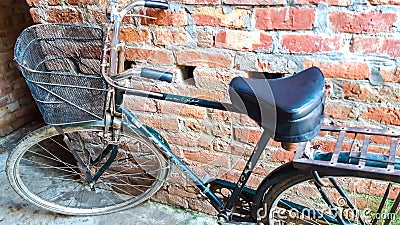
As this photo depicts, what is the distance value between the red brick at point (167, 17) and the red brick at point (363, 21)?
19.1 inches

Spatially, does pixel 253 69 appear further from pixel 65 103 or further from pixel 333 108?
pixel 65 103

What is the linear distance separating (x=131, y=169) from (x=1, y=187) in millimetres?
675

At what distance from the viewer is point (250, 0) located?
4.21 feet

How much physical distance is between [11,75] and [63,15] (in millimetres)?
1092

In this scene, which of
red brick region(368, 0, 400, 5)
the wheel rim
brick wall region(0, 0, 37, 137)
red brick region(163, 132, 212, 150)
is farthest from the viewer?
brick wall region(0, 0, 37, 137)

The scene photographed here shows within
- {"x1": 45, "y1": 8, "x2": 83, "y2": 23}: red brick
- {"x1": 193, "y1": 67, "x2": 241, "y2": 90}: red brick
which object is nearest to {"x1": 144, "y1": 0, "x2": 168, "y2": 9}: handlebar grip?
{"x1": 193, "y1": 67, "x2": 241, "y2": 90}: red brick

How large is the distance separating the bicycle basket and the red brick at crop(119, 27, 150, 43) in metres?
0.11

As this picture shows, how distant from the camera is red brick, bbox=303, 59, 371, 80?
1.28m

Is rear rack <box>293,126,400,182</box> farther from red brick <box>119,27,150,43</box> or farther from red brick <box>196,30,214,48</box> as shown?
red brick <box>119,27,150,43</box>

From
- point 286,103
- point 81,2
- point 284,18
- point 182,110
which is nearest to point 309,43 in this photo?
point 284,18

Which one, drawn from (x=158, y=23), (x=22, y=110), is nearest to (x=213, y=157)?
(x=158, y=23)

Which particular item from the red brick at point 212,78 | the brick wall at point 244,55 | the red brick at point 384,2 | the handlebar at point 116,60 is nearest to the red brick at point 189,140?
the brick wall at point 244,55

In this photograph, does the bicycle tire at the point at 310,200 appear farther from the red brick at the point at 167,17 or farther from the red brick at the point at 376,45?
the red brick at the point at 167,17

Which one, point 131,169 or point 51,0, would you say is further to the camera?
point 131,169
